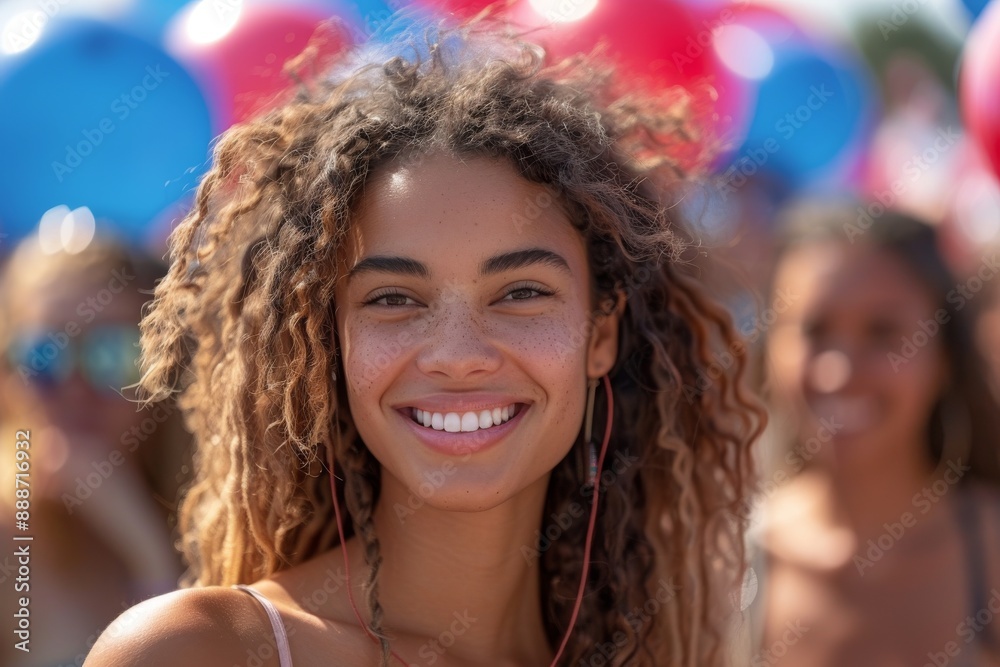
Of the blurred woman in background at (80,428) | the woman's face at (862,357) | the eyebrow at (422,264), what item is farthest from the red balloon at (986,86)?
the blurred woman in background at (80,428)

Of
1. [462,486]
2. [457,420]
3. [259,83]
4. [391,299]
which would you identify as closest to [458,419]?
[457,420]

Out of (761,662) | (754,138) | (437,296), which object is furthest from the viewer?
(754,138)

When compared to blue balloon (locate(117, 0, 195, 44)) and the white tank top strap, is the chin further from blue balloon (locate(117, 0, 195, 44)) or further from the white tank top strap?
blue balloon (locate(117, 0, 195, 44))

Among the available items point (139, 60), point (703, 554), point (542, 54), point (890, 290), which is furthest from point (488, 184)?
point (890, 290)

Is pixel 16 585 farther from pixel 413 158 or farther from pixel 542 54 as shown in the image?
pixel 542 54

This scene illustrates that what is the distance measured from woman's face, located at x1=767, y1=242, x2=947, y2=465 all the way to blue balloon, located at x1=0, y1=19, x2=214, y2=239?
1871 mm

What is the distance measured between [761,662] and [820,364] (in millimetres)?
909

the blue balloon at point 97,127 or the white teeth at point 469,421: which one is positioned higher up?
the blue balloon at point 97,127

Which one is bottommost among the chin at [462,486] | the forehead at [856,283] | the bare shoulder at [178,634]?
the bare shoulder at [178,634]

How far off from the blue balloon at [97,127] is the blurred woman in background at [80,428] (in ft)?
0.63

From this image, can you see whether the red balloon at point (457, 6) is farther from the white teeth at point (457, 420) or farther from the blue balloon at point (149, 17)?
the white teeth at point (457, 420)

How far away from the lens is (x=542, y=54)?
87.0 inches

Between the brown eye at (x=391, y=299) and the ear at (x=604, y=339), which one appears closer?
the brown eye at (x=391, y=299)

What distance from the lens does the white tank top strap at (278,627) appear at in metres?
1.68
